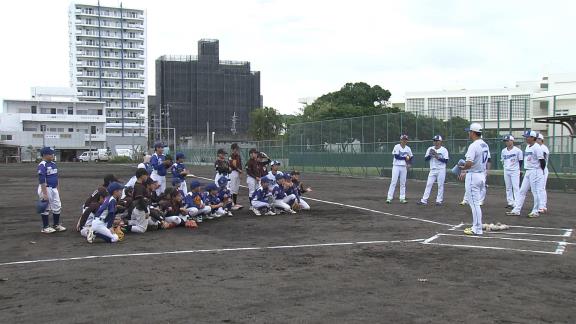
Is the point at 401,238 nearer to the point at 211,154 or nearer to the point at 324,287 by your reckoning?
the point at 324,287

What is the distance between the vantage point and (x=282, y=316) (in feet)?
16.8

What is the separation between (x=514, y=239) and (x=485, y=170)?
1.51m

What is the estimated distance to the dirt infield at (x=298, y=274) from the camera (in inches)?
207

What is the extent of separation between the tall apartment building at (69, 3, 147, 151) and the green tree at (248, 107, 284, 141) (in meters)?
46.3

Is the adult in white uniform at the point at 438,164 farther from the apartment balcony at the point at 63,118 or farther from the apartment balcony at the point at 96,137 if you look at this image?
the apartment balcony at the point at 63,118

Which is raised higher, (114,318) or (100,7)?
(100,7)

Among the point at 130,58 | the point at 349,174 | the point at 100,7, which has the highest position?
the point at 100,7

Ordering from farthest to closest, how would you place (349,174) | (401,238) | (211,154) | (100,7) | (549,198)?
(100,7), (211,154), (349,174), (549,198), (401,238)

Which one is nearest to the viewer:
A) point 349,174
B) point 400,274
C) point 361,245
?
point 400,274

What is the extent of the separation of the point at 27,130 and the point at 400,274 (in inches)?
4019

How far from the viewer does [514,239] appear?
9.49m

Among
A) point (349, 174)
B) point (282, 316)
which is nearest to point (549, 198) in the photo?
point (282, 316)

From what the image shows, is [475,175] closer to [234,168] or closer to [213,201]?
[213,201]

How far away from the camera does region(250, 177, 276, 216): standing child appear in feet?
43.6
